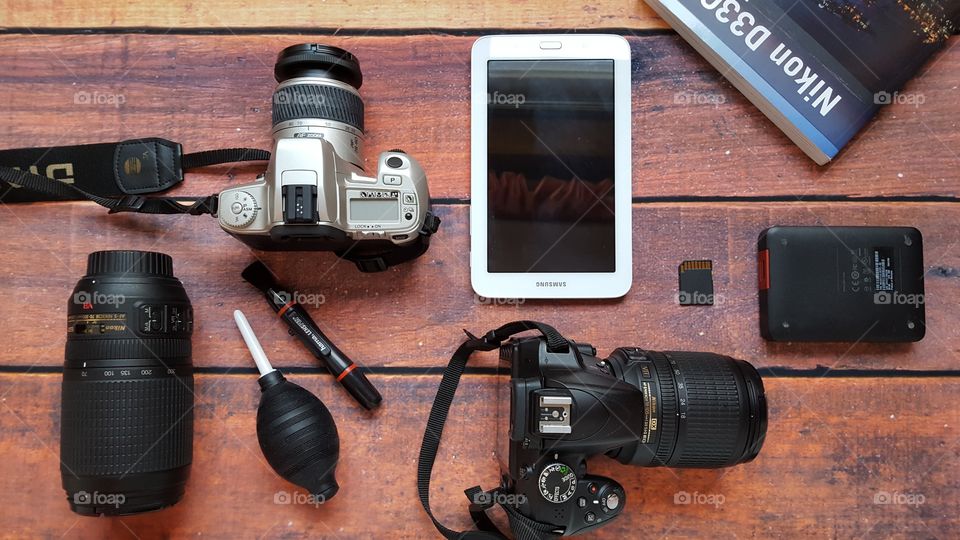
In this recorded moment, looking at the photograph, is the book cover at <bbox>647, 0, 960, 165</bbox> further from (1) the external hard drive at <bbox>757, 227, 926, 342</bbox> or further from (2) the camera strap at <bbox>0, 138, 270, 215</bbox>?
(2) the camera strap at <bbox>0, 138, 270, 215</bbox>

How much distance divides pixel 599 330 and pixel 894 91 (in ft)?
1.88

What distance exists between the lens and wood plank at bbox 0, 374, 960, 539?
38.4 inches

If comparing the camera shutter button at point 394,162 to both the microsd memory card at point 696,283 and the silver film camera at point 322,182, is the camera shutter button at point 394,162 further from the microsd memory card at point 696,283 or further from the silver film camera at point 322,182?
the microsd memory card at point 696,283

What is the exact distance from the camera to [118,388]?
0.84 meters

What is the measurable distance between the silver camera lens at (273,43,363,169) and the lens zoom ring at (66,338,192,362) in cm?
32

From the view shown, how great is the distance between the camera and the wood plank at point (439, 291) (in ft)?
3.27

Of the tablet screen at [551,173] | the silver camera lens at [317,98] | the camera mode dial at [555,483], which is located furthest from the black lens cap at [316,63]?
the camera mode dial at [555,483]

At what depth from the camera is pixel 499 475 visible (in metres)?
0.99

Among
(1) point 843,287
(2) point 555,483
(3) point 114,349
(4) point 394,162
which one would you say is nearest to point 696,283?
(1) point 843,287

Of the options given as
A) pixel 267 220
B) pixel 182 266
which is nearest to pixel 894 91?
pixel 267 220

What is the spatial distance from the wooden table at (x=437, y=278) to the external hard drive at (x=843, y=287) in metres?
0.04

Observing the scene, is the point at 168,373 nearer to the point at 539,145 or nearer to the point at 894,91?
the point at 539,145

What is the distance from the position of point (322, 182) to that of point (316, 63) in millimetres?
172

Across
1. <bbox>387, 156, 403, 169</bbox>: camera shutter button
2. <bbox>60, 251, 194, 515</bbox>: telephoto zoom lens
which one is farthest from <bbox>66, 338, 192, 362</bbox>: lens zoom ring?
<bbox>387, 156, 403, 169</bbox>: camera shutter button
